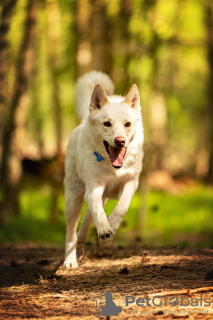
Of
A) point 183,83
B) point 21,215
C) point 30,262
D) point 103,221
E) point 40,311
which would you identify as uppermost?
point 183,83

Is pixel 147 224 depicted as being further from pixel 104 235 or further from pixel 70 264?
pixel 104 235

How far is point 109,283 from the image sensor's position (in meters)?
4.39

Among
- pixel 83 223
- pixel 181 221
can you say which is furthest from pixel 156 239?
pixel 83 223

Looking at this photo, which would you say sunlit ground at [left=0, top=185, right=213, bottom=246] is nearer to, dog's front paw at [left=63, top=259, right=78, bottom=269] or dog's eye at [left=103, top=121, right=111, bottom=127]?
dog's front paw at [left=63, top=259, right=78, bottom=269]

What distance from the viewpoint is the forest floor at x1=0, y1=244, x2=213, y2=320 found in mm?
3496

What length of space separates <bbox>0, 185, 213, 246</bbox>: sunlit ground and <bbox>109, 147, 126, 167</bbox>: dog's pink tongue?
113 inches

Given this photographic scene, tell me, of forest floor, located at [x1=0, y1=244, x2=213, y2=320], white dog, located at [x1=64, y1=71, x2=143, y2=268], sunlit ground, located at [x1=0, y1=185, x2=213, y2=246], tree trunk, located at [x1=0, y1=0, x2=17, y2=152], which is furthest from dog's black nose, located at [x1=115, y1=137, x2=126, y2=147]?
tree trunk, located at [x1=0, y1=0, x2=17, y2=152]

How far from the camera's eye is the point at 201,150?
2480cm

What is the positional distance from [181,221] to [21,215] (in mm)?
4021

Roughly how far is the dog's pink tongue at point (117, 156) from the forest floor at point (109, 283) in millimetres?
1165

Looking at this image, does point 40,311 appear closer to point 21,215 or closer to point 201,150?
point 21,215

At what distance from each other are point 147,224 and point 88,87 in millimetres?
6260

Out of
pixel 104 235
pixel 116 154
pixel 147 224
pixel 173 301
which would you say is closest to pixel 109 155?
pixel 116 154

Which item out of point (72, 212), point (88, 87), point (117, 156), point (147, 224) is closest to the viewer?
point (117, 156)
